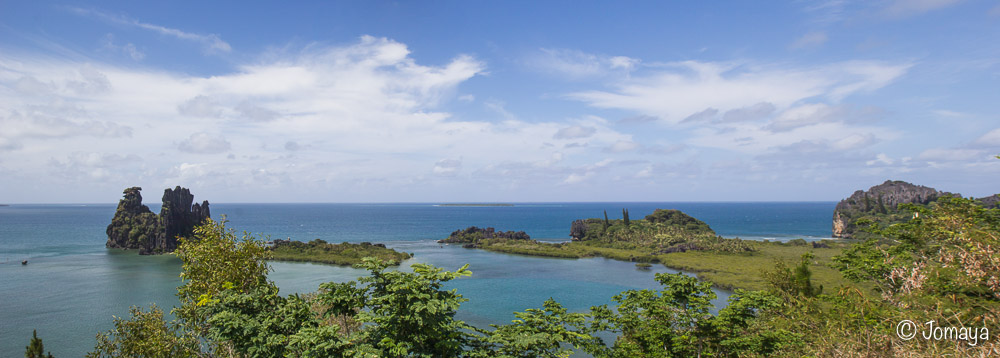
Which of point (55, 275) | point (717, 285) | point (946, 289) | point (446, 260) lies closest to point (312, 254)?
point (446, 260)

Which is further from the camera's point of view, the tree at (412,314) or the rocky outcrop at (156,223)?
the rocky outcrop at (156,223)

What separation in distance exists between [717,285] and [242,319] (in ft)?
192

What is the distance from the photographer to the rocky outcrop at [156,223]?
336ft

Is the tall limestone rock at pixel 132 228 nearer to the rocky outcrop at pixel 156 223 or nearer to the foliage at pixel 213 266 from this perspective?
the rocky outcrop at pixel 156 223

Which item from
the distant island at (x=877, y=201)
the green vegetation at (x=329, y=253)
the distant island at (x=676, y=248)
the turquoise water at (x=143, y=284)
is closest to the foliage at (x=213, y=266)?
the turquoise water at (x=143, y=284)

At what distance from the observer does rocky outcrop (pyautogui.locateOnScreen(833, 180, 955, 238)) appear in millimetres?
131500

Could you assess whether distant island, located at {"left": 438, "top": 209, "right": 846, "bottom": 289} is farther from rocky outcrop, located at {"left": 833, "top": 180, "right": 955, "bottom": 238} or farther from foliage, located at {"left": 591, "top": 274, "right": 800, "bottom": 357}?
foliage, located at {"left": 591, "top": 274, "right": 800, "bottom": 357}

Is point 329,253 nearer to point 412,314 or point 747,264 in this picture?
point 747,264

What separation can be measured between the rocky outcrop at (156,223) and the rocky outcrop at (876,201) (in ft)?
567

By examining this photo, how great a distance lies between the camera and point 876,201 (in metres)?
140

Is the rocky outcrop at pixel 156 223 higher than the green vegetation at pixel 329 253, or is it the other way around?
the rocky outcrop at pixel 156 223

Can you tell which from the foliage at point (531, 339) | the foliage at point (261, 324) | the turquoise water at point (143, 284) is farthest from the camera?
the turquoise water at point (143, 284)

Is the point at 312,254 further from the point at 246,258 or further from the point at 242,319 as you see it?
the point at 242,319

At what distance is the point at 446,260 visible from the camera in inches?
3548
